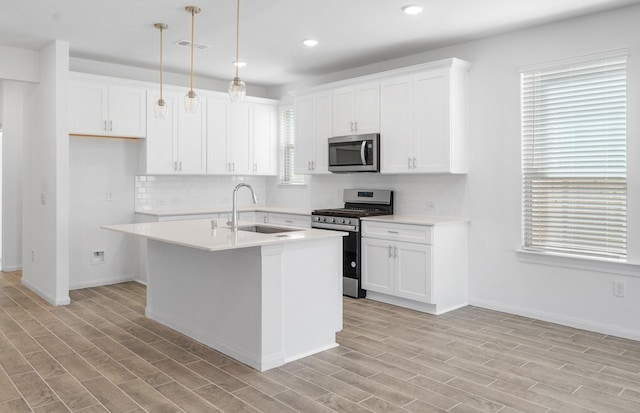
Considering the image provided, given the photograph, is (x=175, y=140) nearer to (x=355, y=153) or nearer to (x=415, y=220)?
(x=355, y=153)

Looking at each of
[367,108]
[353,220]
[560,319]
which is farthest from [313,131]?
[560,319]

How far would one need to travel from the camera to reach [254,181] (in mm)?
7465

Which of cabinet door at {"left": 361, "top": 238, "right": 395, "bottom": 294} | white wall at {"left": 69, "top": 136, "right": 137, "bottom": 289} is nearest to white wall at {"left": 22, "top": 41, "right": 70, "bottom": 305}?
white wall at {"left": 69, "top": 136, "right": 137, "bottom": 289}

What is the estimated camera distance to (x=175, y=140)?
6.22m

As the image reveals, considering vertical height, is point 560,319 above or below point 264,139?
below

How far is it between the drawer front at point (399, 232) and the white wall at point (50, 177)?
3.08m

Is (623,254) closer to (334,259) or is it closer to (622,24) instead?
(622,24)

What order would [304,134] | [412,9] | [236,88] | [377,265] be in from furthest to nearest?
[304,134] < [377,265] < [412,9] < [236,88]

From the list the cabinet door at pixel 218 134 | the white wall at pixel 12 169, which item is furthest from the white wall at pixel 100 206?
the white wall at pixel 12 169

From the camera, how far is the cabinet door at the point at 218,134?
6.54m

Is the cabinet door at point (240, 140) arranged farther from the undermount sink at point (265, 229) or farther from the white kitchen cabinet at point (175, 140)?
the undermount sink at point (265, 229)

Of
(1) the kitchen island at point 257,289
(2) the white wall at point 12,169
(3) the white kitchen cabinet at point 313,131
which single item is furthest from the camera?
(2) the white wall at point 12,169

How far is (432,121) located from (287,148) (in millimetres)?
2801

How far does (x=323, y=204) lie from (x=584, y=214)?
324 cm
